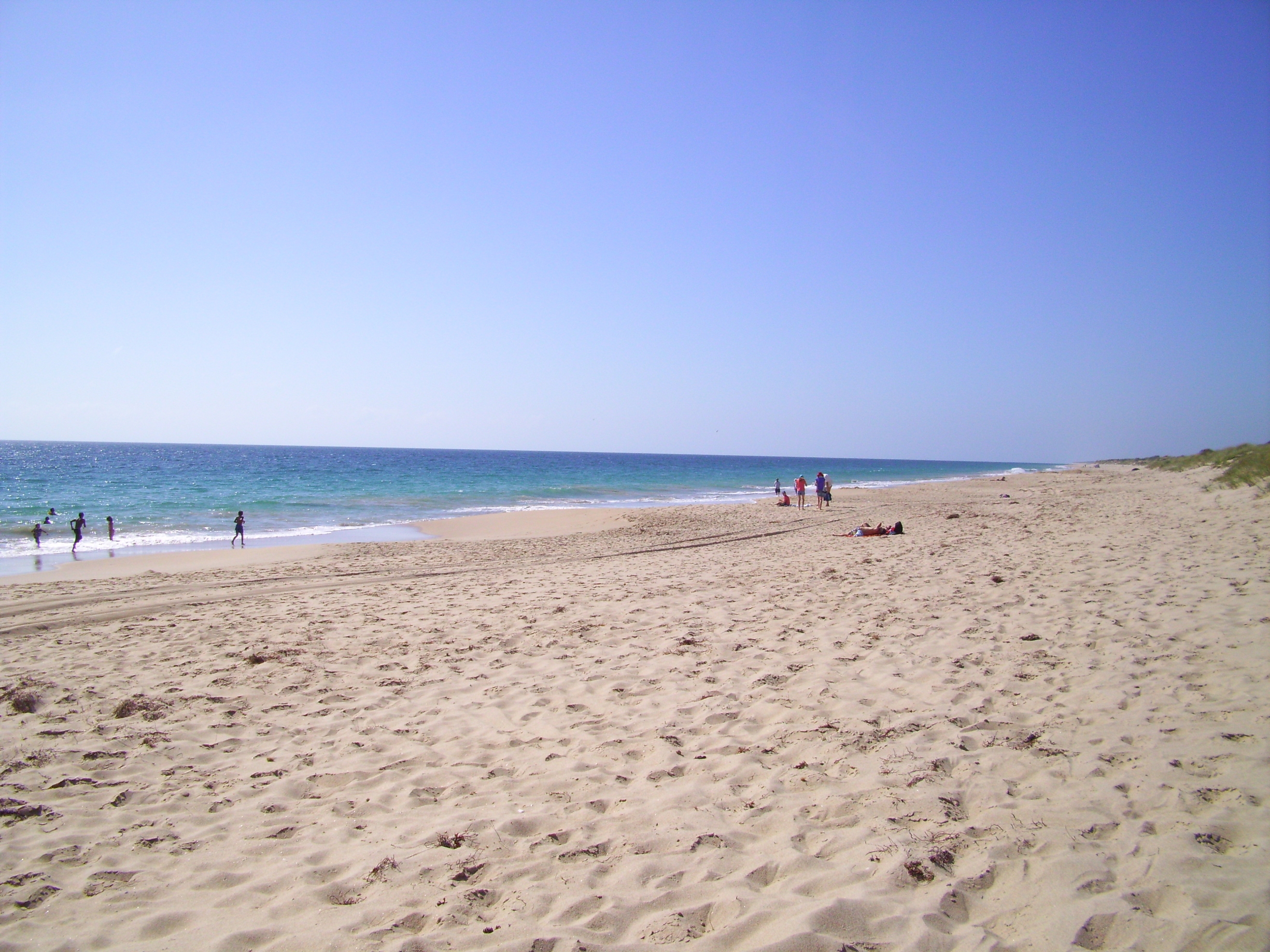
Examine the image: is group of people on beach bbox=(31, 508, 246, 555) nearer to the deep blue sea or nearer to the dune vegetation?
the deep blue sea

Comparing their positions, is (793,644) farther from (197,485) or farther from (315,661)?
(197,485)

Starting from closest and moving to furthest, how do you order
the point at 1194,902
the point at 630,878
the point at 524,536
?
the point at 1194,902 < the point at 630,878 < the point at 524,536

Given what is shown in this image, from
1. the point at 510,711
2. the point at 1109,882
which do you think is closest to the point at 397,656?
the point at 510,711

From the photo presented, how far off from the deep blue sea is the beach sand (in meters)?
13.6

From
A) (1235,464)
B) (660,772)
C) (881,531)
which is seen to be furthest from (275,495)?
(1235,464)

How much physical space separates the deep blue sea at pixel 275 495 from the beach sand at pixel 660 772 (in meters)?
13.6

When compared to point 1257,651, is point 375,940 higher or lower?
lower

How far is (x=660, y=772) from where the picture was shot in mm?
4309

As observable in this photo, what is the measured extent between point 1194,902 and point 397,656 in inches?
254

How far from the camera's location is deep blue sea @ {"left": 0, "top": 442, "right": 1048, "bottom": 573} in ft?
73.0

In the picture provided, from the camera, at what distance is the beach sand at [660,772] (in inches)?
117

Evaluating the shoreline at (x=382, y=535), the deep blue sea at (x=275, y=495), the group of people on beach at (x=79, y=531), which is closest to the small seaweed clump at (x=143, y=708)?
the shoreline at (x=382, y=535)

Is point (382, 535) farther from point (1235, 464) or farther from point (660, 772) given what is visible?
point (1235, 464)

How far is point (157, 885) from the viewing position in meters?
3.39
